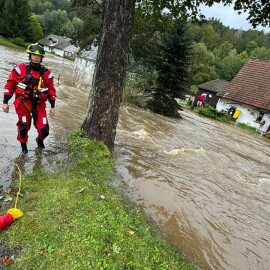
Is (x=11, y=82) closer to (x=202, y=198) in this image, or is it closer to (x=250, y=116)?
(x=202, y=198)

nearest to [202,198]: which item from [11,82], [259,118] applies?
[11,82]

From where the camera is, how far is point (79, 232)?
3.07 m

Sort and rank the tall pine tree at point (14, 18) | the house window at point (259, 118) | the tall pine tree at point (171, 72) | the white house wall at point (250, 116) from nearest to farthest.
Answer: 1. the tall pine tree at point (171, 72)
2. the white house wall at point (250, 116)
3. the house window at point (259, 118)
4. the tall pine tree at point (14, 18)

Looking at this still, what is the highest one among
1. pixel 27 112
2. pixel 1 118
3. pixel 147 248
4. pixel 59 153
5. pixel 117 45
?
Result: pixel 117 45

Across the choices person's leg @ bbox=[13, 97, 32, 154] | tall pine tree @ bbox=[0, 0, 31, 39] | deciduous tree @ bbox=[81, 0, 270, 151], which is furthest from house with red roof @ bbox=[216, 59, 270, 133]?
tall pine tree @ bbox=[0, 0, 31, 39]

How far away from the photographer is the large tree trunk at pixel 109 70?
17.6ft

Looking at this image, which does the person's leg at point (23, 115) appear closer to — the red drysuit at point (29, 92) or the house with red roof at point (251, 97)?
the red drysuit at point (29, 92)

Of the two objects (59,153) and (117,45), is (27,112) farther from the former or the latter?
(117,45)

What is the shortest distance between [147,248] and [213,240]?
1556mm

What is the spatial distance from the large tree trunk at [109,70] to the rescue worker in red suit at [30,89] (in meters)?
0.92

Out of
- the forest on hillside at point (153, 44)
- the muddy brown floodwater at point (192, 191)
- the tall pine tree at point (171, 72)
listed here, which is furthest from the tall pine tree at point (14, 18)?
the muddy brown floodwater at point (192, 191)

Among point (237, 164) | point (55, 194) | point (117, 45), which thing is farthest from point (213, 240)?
point (237, 164)

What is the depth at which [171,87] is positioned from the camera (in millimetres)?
17859

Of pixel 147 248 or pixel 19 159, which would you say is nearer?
pixel 147 248
